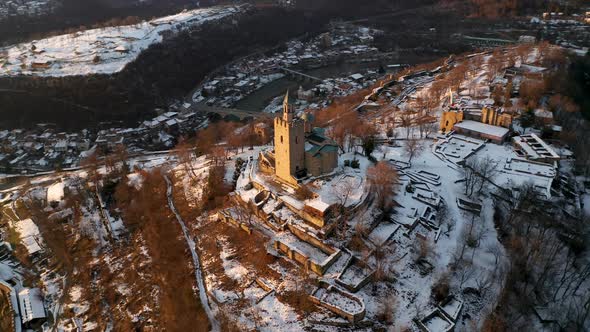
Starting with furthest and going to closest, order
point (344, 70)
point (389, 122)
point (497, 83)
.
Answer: point (344, 70), point (497, 83), point (389, 122)

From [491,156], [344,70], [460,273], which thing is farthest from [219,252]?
[344,70]

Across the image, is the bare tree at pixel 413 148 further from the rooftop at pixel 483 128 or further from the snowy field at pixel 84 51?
the snowy field at pixel 84 51

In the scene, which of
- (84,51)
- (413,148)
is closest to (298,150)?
(413,148)

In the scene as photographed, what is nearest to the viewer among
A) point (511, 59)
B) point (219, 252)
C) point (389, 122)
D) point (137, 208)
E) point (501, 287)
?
point (501, 287)

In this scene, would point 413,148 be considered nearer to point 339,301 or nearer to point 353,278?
point 353,278

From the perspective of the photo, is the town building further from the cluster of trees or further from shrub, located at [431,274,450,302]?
shrub, located at [431,274,450,302]

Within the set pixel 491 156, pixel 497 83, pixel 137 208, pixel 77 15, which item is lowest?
pixel 137 208

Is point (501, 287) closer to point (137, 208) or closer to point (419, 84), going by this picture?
point (137, 208)
